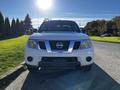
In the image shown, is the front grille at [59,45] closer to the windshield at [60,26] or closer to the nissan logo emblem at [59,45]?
the nissan logo emblem at [59,45]

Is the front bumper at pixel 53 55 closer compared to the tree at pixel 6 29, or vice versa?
the front bumper at pixel 53 55

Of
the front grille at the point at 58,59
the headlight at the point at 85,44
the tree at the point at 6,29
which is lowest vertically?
the tree at the point at 6,29

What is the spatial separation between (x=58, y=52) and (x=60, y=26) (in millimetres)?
2546

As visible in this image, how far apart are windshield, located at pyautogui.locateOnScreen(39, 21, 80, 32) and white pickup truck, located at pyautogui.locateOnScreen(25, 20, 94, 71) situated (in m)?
1.70

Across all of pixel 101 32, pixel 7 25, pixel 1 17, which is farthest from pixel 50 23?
pixel 101 32

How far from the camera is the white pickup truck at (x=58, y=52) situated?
6520 millimetres

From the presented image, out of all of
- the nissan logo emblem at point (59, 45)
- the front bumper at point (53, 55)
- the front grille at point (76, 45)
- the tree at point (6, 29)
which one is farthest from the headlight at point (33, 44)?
the tree at point (6, 29)

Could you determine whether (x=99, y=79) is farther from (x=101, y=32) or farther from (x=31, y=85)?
(x=101, y=32)

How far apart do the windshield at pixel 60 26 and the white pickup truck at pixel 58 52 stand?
1.70 m

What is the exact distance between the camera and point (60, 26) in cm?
897

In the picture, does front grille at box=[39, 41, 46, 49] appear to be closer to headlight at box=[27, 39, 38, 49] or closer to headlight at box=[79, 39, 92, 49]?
headlight at box=[27, 39, 38, 49]

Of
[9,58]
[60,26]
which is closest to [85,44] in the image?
[60,26]

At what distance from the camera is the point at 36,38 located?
22.5ft

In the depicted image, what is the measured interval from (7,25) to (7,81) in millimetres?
89444
